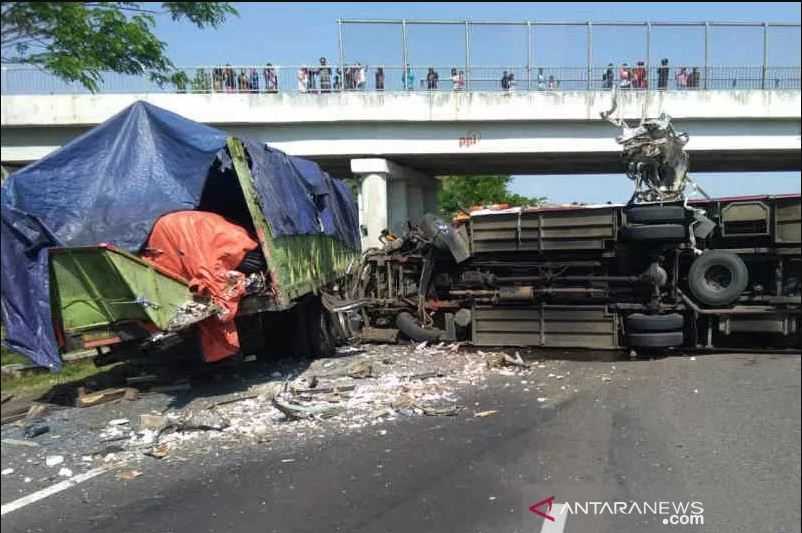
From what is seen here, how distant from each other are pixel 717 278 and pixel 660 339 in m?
1.16

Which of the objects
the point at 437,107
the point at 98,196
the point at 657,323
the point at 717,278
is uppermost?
the point at 437,107

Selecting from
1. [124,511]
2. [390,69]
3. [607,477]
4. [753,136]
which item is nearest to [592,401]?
[607,477]

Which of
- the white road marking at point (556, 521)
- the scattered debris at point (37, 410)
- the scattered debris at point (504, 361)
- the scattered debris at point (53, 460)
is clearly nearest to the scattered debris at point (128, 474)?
the scattered debris at point (53, 460)

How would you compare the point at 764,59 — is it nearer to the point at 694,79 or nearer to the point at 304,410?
the point at 694,79

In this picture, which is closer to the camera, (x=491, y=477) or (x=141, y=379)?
(x=491, y=477)

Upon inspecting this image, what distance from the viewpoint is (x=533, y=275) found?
1022cm

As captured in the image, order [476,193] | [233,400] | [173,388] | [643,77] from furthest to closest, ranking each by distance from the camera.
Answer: [476,193], [643,77], [173,388], [233,400]

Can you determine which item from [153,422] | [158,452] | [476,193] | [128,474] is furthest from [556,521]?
[476,193]

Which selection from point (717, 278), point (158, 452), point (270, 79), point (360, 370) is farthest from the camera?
point (270, 79)

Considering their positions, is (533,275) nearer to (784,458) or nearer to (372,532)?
(784,458)

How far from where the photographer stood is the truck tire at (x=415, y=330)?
11.0m

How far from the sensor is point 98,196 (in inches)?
282

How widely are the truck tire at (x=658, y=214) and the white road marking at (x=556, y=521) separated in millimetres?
5686

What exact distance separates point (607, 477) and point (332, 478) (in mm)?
2014
